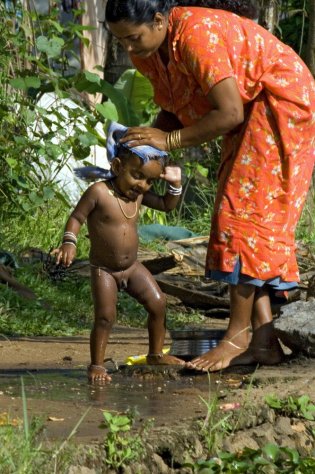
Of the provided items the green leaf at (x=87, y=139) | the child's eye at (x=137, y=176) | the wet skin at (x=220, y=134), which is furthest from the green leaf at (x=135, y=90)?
the child's eye at (x=137, y=176)

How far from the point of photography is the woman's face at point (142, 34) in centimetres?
476

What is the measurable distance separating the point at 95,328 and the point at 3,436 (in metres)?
1.94

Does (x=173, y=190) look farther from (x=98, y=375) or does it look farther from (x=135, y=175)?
(x=98, y=375)

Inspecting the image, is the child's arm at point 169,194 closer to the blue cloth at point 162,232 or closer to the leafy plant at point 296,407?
the leafy plant at point 296,407

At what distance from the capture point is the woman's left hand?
492 centimetres

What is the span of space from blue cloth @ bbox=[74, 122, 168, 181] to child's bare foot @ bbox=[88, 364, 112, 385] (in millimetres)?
890

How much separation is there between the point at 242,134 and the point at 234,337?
0.93m

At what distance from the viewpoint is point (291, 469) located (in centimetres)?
352

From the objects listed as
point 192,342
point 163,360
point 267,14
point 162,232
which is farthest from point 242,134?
point 267,14

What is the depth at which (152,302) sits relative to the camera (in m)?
5.25

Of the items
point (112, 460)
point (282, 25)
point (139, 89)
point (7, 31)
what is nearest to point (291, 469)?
point (112, 460)

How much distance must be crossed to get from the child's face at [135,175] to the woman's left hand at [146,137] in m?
0.10

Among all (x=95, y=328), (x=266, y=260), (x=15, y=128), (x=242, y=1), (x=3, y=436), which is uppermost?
(x=242, y=1)

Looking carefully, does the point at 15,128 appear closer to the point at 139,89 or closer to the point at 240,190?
the point at 139,89
